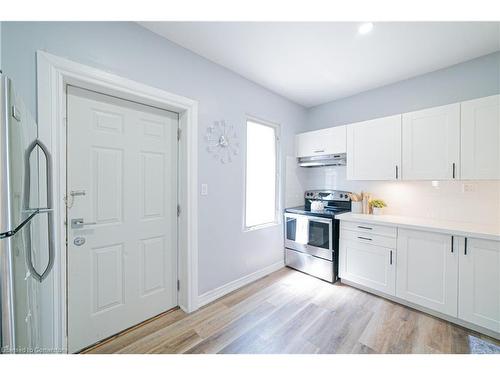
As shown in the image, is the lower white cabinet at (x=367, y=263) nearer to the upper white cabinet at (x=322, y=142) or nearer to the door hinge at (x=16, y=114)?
the upper white cabinet at (x=322, y=142)

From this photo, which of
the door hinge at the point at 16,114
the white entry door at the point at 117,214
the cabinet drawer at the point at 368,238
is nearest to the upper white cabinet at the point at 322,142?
the cabinet drawer at the point at 368,238

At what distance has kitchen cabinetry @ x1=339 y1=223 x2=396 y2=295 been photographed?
2.16 metres

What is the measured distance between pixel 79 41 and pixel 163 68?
567 millimetres

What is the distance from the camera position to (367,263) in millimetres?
2311

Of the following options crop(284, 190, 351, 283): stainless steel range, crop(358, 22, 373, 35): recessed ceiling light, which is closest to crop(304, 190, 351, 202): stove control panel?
crop(284, 190, 351, 283): stainless steel range

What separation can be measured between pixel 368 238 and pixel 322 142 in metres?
1.45

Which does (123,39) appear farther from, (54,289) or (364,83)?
(364,83)

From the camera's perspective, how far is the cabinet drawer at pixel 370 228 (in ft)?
7.04

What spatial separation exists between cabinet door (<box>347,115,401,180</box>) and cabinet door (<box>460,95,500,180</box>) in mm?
513

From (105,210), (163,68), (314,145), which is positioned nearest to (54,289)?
(105,210)

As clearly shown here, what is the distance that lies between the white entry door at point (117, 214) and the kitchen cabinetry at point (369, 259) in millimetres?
2016

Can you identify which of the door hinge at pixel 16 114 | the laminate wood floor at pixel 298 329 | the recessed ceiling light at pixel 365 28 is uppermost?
the recessed ceiling light at pixel 365 28

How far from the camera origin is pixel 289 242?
299 cm

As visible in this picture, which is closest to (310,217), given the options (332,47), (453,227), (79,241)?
(453,227)
